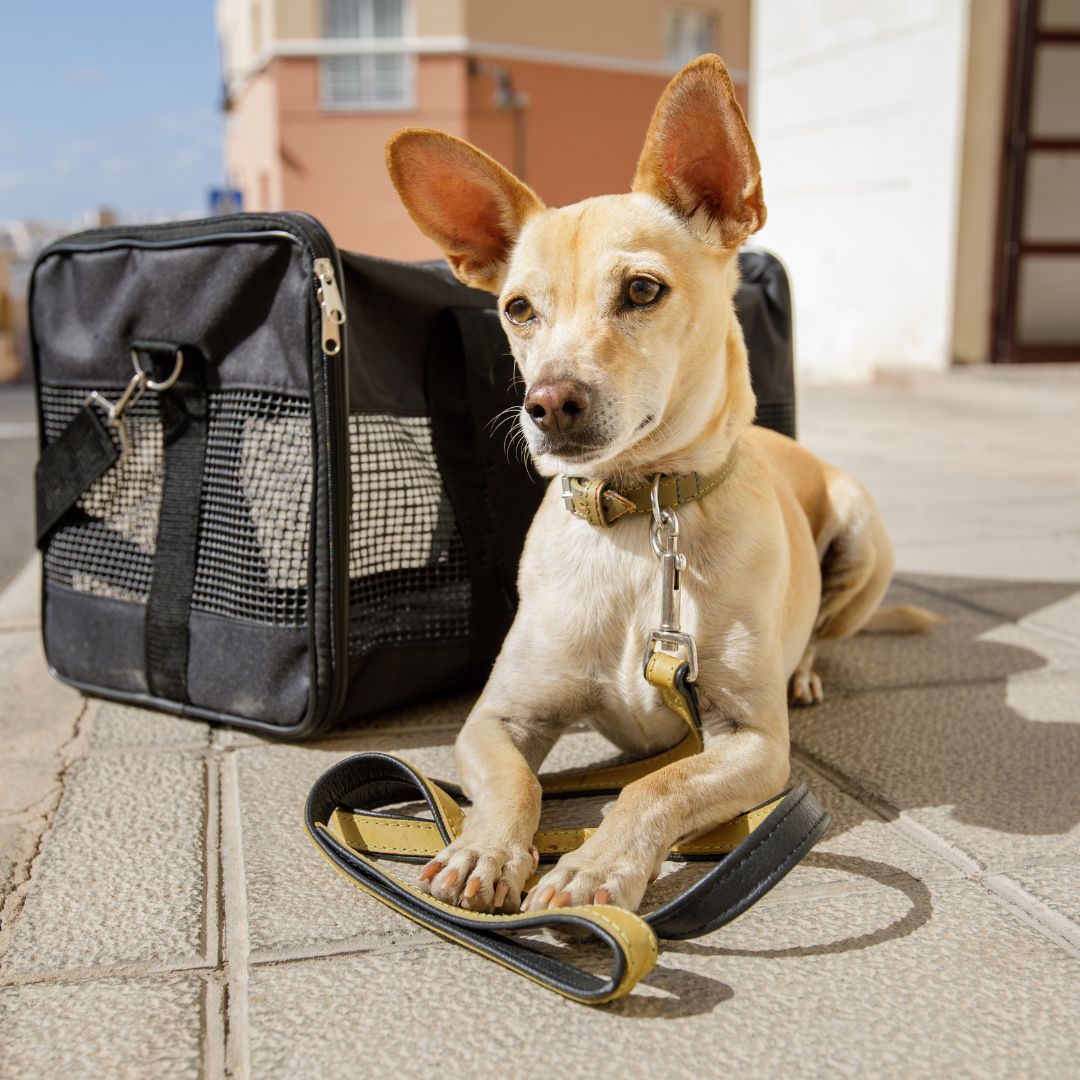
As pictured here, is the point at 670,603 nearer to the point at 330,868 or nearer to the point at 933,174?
the point at 330,868

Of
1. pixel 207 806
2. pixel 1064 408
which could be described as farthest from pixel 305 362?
pixel 1064 408

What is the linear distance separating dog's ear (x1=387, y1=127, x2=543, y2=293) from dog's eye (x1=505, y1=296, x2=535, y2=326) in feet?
0.76

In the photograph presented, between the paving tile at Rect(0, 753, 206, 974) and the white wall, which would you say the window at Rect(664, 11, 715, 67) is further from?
the paving tile at Rect(0, 753, 206, 974)

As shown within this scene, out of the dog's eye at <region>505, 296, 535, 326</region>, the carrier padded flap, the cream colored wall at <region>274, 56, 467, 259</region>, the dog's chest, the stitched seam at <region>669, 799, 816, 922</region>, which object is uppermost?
the cream colored wall at <region>274, 56, 467, 259</region>

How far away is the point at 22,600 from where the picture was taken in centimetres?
371

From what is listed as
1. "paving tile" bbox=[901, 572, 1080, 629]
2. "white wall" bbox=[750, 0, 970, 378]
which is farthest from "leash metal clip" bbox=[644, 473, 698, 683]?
"white wall" bbox=[750, 0, 970, 378]

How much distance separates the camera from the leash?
1.43 meters

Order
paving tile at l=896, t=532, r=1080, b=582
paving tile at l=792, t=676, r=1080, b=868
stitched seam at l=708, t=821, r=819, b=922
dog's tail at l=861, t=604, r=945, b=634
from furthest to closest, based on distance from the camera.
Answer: paving tile at l=896, t=532, r=1080, b=582 < dog's tail at l=861, t=604, r=945, b=634 < paving tile at l=792, t=676, r=1080, b=868 < stitched seam at l=708, t=821, r=819, b=922

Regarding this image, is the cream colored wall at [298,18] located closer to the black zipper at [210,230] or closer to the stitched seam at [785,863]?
the black zipper at [210,230]

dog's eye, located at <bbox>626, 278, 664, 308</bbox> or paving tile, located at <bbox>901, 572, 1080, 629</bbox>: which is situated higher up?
dog's eye, located at <bbox>626, 278, 664, 308</bbox>

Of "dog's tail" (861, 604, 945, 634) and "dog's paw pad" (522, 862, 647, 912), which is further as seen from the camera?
"dog's tail" (861, 604, 945, 634)

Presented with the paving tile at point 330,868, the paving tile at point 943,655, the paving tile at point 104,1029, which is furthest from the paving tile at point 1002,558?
the paving tile at point 104,1029

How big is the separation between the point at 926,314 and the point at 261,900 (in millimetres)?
8540

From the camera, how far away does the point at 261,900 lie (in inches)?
66.1
